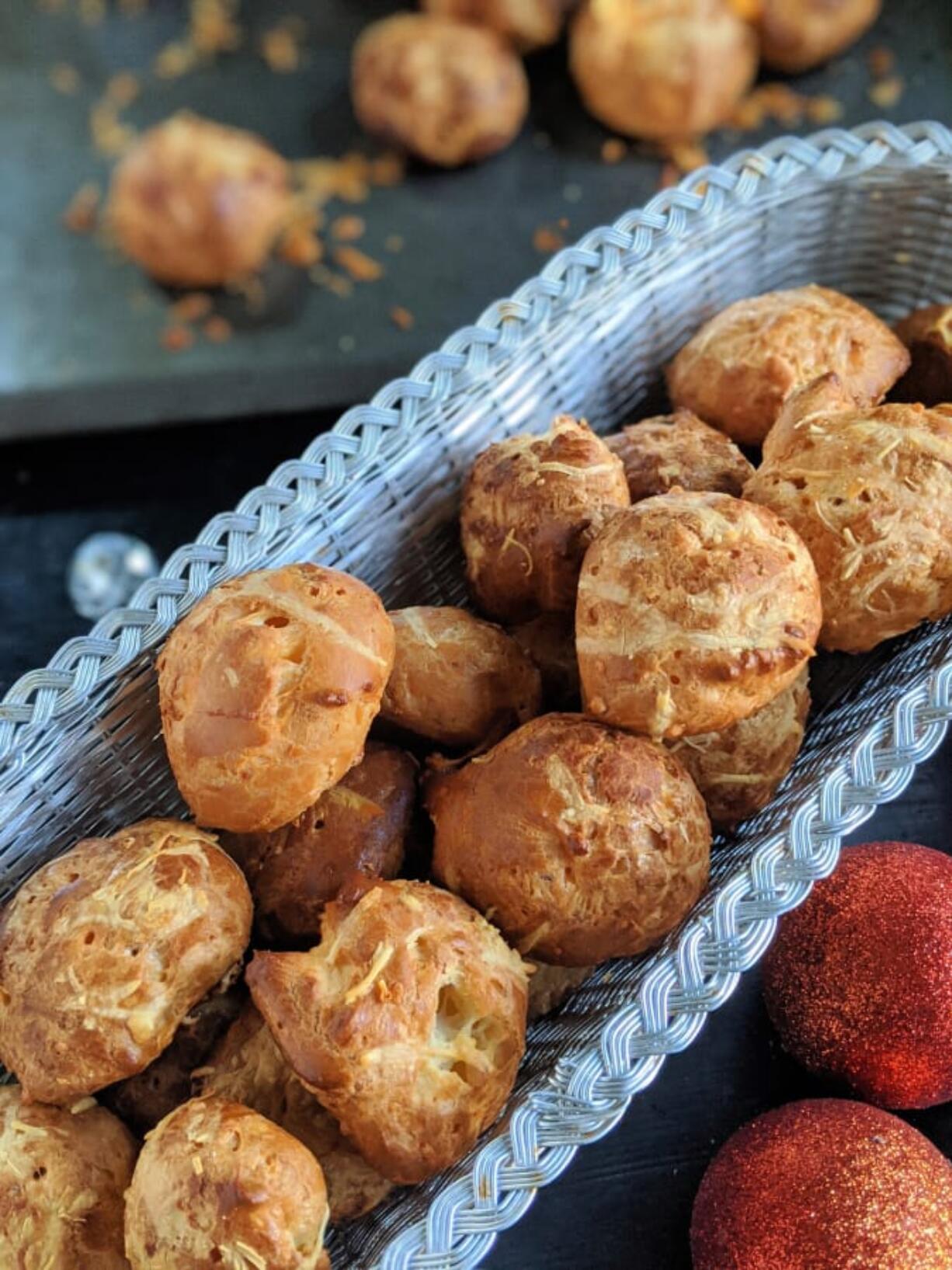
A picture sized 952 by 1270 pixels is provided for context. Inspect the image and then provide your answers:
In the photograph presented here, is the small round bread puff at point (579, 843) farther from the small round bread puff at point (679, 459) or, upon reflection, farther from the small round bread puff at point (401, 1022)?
the small round bread puff at point (679, 459)

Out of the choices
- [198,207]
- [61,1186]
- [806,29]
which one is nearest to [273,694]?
[61,1186]

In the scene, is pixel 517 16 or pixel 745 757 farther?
pixel 517 16

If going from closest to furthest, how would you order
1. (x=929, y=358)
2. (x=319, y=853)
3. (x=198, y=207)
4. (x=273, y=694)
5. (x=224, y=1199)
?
(x=224, y=1199), (x=273, y=694), (x=319, y=853), (x=929, y=358), (x=198, y=207)

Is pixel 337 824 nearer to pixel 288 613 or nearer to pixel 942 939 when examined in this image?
pixel 288 613

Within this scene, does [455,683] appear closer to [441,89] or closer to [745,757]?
[745,757]

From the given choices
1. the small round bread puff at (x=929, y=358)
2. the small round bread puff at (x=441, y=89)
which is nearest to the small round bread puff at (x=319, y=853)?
the small round bread puff at (x=929, y=358)

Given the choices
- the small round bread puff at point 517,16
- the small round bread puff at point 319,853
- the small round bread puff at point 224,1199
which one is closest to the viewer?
the small round bread puff at point 224,1199
